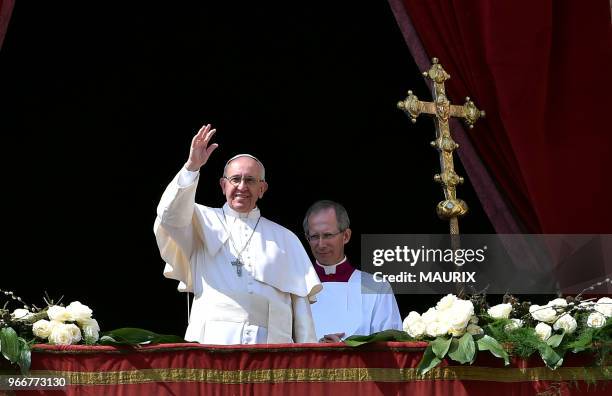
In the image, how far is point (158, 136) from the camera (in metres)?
7.75

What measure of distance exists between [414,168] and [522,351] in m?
3.28

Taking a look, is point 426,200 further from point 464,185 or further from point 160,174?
point 160,174

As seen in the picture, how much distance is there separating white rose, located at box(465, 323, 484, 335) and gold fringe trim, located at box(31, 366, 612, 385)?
0.40 feet

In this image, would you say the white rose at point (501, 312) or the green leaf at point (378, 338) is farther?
the white rose at point (501, 312)

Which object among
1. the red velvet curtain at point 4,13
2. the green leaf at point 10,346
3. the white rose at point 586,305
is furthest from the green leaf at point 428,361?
the red velvet curtain at point 4,13

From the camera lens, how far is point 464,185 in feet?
25.8

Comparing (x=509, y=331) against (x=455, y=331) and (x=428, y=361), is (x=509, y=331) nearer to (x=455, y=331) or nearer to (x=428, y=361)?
(x=455, y=331)

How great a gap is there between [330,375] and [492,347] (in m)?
0.57

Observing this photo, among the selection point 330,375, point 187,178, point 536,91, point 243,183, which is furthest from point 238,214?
point 536,91

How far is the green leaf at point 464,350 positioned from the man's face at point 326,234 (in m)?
1.90

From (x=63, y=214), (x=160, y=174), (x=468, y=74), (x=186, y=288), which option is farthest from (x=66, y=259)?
(x=468, y=74)

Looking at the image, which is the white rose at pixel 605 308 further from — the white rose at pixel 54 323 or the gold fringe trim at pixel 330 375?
the white rose at pixel 54 323

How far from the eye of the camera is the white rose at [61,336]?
184 inches

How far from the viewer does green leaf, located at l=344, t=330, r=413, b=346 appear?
472cm
